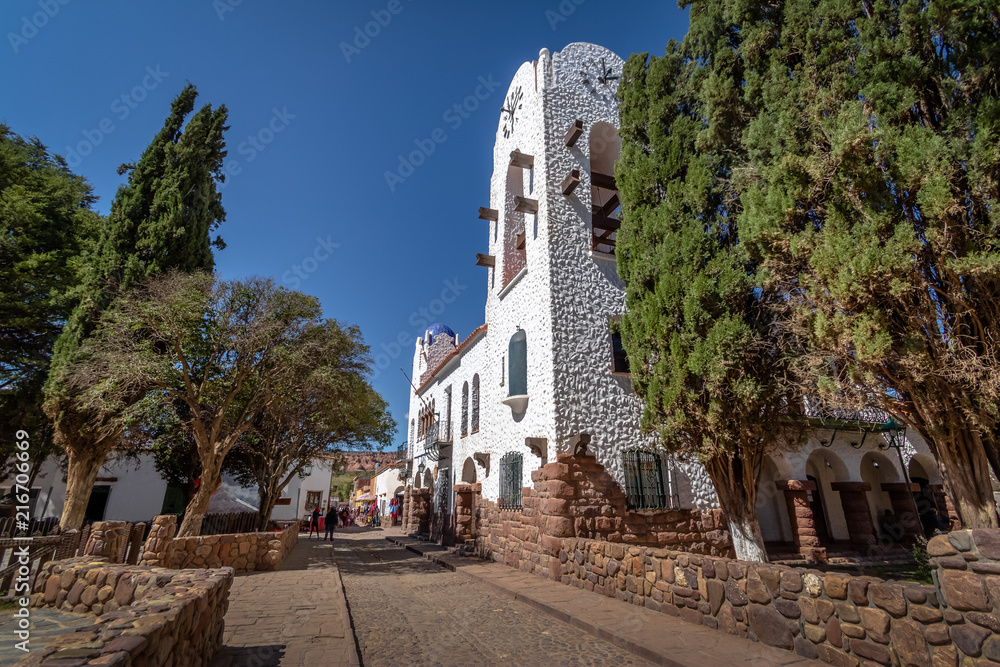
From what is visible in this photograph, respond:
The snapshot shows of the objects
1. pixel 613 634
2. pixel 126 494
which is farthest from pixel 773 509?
pixel 126 494

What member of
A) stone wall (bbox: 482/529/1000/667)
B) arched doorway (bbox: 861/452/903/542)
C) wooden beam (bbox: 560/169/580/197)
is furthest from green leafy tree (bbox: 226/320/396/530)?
arched doorway (bbox: 861/452/903/542)

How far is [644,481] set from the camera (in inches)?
410

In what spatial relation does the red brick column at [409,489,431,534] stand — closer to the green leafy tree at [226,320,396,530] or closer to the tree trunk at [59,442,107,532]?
the green leafy tree at [226,320,396,530]

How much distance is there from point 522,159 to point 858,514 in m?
14.5

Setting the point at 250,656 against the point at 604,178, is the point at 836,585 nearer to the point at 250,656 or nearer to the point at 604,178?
the point at 250,656

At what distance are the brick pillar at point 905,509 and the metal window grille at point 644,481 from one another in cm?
964

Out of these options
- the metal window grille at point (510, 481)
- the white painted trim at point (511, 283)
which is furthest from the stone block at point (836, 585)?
the white painted trim at point (511, 283)

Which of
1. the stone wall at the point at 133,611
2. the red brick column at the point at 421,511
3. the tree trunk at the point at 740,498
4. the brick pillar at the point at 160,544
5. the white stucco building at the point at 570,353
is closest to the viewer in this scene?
the stone wall at the point at 133,611

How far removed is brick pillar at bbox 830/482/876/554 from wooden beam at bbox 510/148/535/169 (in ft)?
43.9

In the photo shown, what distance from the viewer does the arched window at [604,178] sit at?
13039 mm

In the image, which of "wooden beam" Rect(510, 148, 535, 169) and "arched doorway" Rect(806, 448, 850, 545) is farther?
"arched doorway" Rect(806, 448, 850, 545)

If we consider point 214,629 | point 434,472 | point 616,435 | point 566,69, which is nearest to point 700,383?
point 616,435

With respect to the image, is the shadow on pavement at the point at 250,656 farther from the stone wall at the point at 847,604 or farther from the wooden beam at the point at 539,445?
the wooden beam at the point at 539,445

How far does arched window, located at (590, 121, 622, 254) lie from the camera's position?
13.0 m
